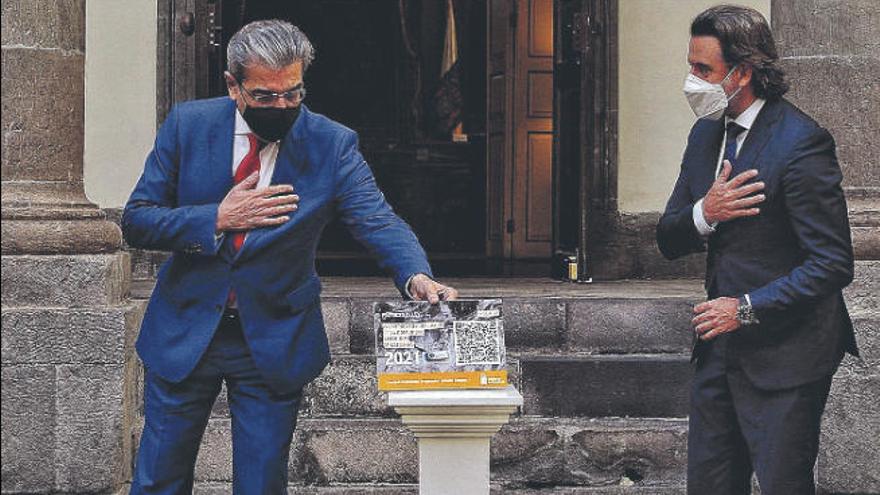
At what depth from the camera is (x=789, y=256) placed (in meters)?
4.45

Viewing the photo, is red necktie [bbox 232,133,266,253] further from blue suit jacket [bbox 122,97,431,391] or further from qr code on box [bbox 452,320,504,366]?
qr code on box [bbox 452,320,504,366]

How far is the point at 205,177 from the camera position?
4.43 meters

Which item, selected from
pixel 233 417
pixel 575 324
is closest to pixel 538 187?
pixel 575 324

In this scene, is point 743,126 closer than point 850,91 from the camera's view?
Yes

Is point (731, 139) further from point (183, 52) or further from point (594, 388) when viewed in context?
point (183, 52)

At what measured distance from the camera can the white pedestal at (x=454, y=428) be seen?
4.26 m

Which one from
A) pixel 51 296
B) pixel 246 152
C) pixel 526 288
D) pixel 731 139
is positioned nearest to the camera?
pixel 246 152

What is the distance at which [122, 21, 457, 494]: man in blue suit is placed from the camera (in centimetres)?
434

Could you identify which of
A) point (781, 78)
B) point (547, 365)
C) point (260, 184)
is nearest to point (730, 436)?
point (781, 78)

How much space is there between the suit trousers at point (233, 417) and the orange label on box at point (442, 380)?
1.16 ft

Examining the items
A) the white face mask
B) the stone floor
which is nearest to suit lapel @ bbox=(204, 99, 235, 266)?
the white face mask

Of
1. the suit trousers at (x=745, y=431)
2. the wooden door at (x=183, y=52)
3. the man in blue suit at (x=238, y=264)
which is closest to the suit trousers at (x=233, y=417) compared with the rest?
the man in blue suit at (x=238, y=264)

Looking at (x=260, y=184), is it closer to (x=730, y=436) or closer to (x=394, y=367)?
(x=394, y=367)

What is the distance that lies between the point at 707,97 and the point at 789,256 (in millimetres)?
521
